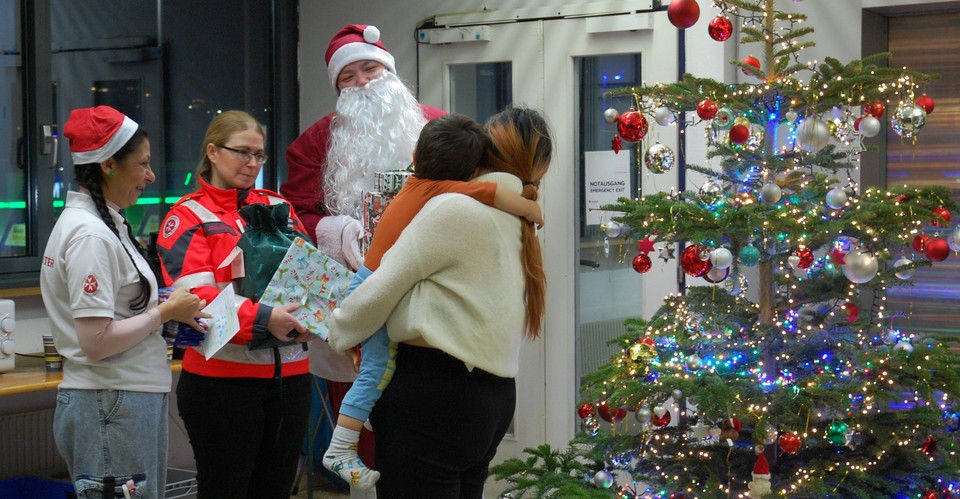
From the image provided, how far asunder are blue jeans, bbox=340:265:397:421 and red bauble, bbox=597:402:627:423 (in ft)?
3.43

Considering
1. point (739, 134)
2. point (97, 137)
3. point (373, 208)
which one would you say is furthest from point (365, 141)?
point (739, 134)

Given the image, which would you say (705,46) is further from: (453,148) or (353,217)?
(453,148)

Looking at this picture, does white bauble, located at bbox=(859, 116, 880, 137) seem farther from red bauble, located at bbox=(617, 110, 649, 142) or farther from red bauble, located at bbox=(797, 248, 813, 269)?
red bauble, located at bbox=(617, 110, 649, 142)

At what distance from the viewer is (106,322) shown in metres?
2.23

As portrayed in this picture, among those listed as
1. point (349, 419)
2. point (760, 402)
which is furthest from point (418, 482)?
point (760, 402)

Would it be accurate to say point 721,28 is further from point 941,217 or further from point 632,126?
point 941,217

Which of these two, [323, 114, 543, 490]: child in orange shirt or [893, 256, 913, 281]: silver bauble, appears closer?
[323, 114, 543, 490]: child in orange shirt

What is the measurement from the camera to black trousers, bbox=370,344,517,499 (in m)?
2.01

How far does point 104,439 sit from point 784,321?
76.2 inches

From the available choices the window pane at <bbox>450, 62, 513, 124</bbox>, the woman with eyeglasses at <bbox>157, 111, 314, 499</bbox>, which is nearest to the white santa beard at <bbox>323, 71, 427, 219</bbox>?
the woman with eyeglasses at <bbox>157, 111, 314, 499</bbox>

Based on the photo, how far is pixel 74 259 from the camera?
222cm

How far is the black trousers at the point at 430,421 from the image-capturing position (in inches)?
79.3

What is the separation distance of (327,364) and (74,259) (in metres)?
1.25

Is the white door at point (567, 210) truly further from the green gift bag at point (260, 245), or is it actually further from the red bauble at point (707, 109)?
the green gift bag at point (260, 245)
